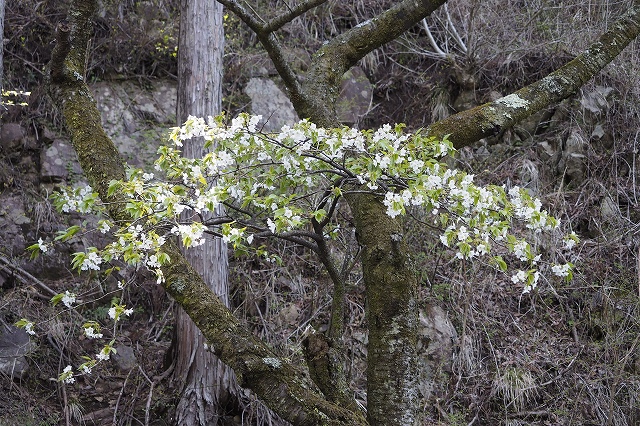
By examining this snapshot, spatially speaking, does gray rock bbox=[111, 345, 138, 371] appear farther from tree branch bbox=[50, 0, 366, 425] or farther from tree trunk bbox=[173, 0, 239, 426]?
tree branch bbox=[50, 0, 366, 425]

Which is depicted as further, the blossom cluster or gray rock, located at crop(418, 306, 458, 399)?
gray rock, located at crop(418, 306, 458, 399)

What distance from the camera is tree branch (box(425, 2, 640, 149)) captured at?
9.59ft

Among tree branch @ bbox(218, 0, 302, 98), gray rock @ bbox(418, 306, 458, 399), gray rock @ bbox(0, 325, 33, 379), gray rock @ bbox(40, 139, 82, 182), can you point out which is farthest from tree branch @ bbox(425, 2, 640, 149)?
gray rock @ bbox(40, 139, 82, 182)

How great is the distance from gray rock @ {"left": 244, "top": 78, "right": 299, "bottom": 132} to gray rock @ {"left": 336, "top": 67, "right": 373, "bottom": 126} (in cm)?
A: 60

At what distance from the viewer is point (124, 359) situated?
513 centimetres

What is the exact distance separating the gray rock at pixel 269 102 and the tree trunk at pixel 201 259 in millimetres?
1893

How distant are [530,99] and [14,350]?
4224mm

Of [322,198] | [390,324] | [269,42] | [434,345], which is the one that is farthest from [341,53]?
[434,345]

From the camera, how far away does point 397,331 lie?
8.50 ft

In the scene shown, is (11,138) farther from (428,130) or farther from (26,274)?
(428,130)

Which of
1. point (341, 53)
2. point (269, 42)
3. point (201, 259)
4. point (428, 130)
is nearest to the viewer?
point (269, 42)

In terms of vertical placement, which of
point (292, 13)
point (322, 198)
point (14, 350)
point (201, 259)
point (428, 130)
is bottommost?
point (14, 350)

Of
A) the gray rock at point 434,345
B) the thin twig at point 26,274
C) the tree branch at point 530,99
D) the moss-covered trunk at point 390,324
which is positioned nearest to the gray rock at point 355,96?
the gray rock at point 434,345

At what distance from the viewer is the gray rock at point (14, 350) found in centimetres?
471
